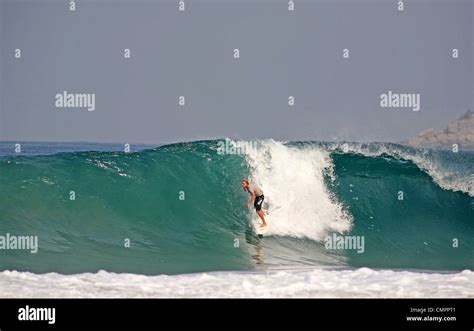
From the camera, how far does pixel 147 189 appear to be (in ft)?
47.2

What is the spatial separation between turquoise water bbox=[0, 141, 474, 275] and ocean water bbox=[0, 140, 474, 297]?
0.04 meters

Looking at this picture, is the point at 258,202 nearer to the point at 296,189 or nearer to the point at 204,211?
the point at 204,211

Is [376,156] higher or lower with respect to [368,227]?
higher

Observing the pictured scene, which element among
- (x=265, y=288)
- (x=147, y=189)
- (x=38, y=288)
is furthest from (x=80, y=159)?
(x=265, y=288)

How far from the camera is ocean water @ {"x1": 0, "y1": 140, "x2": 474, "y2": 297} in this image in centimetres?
955

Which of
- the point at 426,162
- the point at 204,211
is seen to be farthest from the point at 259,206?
the point at 426,162

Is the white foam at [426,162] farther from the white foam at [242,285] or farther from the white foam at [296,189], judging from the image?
the white foam at [242,285]

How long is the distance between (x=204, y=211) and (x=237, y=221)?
88cm

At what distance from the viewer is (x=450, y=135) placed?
2162 cm

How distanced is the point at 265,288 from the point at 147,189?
590 centimetres

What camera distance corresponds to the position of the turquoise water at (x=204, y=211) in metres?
11.3

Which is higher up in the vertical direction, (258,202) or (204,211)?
(258,202)

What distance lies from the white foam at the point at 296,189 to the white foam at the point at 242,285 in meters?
3.14
